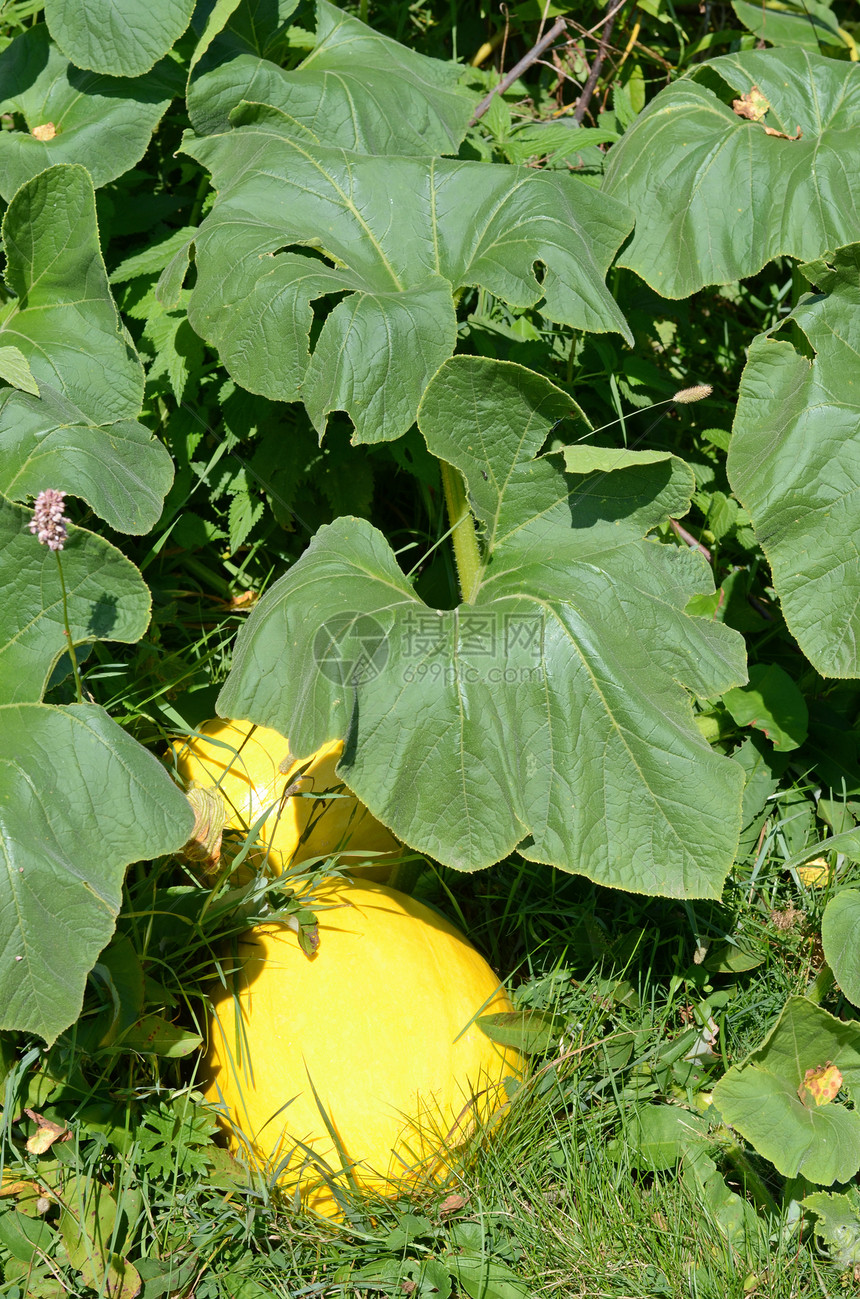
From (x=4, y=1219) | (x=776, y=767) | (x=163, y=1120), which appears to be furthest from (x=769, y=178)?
(x=4, y=1219)

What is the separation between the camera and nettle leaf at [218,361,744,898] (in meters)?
2.30

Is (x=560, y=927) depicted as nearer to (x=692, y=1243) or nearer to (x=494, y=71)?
(x=692, y=1243)

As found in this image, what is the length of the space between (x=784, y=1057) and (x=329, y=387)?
70.2 inches

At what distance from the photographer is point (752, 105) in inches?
119

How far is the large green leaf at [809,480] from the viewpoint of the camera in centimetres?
269

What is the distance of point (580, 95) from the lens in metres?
3.83

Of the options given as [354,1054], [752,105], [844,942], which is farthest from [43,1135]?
[752,105]

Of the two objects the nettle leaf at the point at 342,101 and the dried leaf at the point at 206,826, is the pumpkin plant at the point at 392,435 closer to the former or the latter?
the nettle leaf at the point at 342,101

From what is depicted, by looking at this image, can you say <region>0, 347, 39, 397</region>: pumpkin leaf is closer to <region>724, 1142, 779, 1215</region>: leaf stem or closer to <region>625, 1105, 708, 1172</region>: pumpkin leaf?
<region>625, 1105, 708, 1172</region>: pumpkin leaf

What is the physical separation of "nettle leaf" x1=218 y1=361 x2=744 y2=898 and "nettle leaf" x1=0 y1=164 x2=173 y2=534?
1.47 ft

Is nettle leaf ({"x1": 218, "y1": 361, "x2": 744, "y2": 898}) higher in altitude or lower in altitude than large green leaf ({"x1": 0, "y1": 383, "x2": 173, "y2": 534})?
lower

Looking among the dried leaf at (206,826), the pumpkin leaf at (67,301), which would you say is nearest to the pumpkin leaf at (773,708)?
the dried leaf at (206,826)

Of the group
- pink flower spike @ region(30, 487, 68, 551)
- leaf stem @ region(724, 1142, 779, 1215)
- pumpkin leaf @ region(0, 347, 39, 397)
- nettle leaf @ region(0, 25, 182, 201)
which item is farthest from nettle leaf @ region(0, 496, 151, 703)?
leaf stem @ region(724, 1142, 779, 1215)

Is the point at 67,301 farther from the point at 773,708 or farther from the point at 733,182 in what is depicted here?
the point at 773,708
